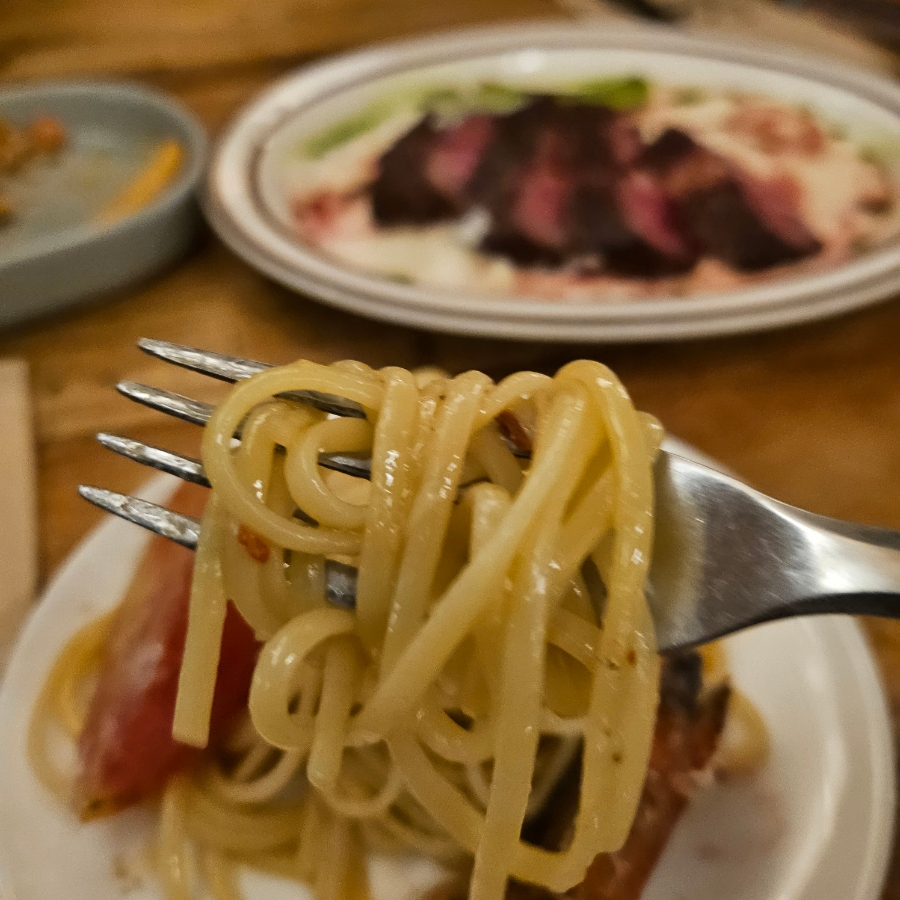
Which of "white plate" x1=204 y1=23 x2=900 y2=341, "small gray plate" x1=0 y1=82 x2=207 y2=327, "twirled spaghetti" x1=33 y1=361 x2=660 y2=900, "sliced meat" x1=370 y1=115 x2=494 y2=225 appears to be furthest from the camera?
"sliced meat" x1=370 y1=115 x2=494 y2=225

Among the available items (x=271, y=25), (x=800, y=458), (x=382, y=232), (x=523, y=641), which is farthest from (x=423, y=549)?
(x=271, y=25)

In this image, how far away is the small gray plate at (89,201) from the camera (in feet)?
5.60

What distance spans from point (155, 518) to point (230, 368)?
0.16 metres

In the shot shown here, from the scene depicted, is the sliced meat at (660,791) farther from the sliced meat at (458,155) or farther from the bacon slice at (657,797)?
the sliced meat at (458,155)

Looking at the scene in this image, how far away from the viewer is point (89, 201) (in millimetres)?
2199

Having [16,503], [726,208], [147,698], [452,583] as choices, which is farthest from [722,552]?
[726,208]

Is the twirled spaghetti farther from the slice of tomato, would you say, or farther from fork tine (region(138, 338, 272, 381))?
the slice of tomato

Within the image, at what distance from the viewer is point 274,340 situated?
1.73 meters

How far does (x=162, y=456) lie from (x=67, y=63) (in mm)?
2711

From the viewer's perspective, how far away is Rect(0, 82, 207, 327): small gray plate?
1707mm

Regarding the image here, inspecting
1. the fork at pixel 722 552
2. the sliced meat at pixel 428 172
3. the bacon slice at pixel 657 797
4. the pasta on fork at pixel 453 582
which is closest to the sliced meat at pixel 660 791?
the bacon slice at pixel 657 797

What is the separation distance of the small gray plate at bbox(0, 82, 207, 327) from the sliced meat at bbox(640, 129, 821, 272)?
1094 millimetres

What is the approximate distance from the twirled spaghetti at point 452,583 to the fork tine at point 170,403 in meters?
0.04

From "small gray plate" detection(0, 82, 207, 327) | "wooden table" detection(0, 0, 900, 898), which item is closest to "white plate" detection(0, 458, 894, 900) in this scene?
Answer: "wooden table" detection(0, 0, 900, 898)
